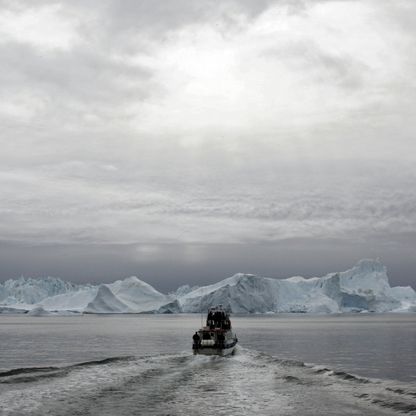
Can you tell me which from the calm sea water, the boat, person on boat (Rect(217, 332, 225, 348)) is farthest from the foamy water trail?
person on boat (Rect(217, 332, 225, 348))

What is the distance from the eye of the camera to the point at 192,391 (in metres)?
34.0

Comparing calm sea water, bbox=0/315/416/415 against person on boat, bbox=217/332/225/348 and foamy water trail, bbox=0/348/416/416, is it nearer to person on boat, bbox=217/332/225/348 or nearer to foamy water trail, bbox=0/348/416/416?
foamy water trail, bbox=0/348/416/416

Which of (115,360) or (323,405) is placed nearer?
(323,405)

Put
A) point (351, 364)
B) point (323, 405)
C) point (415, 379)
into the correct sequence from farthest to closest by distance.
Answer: point (351, 364) → point (415, 379) → point (323, 405)

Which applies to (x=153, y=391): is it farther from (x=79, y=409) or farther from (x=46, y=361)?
(x=46, y=361)

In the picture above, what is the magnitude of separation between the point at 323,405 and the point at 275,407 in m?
2.88

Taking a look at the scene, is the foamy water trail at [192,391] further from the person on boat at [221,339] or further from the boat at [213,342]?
the person on boat at [221,339]

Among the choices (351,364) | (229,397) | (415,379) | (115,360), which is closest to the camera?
(229,397)

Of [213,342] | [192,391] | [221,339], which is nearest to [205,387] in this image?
[192,391]

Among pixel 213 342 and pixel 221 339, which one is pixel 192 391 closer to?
pixel 213 342

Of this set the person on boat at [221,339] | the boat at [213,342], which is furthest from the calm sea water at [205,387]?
the person on boat at [221,339]

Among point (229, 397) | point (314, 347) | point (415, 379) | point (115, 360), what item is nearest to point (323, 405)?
point (229, 397)

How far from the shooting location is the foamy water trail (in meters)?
28.5

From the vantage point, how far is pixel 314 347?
3095 inches
